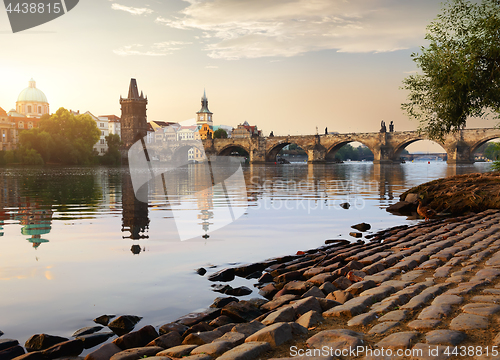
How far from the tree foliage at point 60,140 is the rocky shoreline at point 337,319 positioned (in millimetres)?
67142

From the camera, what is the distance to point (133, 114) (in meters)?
113

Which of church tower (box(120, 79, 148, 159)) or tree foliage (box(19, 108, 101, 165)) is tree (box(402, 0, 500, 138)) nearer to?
tree foliage (box(19, 108, 101, 165))

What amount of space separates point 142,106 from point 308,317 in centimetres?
11732

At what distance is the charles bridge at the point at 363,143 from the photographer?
7175 centimetres

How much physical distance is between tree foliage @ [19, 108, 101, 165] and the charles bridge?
32.3 meters

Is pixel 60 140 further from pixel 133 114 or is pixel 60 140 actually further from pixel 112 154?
pixel 133 114

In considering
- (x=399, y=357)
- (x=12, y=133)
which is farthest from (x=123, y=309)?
(x=12, y=133)

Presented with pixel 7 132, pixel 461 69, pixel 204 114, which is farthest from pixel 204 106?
pixel 461 69

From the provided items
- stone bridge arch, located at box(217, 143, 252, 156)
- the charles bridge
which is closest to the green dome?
the charles bridge

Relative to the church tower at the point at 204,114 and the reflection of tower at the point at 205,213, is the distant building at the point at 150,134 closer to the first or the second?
the church tower at the point at 204,114

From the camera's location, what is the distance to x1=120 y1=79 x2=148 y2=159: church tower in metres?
113

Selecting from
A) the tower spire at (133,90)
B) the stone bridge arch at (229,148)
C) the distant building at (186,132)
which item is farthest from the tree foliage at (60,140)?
the distant building at (186,132)

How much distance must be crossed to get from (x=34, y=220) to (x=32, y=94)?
135m

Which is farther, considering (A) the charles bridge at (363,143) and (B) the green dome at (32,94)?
(B) the green dome at (32,94)
